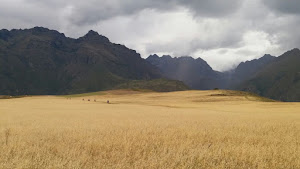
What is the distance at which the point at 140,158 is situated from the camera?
10.3 m

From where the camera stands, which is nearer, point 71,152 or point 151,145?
point 71,152

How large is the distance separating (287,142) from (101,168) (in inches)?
382

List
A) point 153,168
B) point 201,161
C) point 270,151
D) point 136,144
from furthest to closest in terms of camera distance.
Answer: point 136,144 < point 270,151 < point 201,161 < point 153,168

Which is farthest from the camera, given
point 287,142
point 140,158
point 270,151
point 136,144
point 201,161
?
point 287,142

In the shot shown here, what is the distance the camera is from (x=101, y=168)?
890 centimetres

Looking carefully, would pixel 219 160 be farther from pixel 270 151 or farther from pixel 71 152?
pixel 71 152

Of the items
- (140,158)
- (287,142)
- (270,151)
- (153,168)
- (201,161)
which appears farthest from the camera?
(287,142)

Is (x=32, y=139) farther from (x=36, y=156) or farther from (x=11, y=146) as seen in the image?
(x=36, y=156)

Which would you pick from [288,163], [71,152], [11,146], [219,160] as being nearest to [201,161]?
[219,160]

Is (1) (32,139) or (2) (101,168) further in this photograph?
(1) (32,139)

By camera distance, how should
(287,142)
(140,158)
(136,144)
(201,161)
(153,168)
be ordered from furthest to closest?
(287,142) → (136,144) → (140,158) → (201,161) → (153,168)

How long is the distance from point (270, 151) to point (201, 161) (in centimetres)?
357

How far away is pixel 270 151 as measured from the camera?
1139cm

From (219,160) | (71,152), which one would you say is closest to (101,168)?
(71,152)
